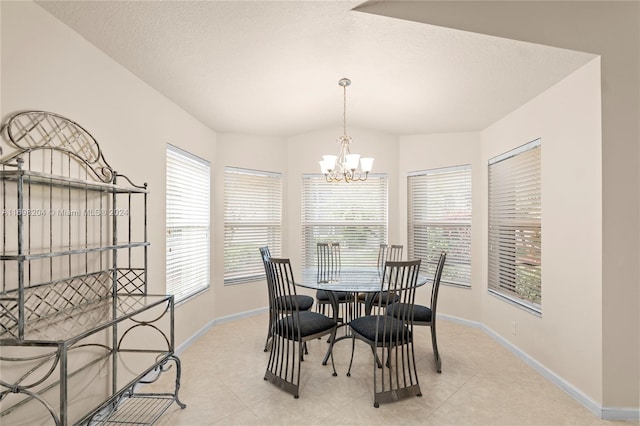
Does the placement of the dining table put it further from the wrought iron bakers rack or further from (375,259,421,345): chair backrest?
the wrought iron bakers rack

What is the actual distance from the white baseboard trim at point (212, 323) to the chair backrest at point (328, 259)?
118 cm

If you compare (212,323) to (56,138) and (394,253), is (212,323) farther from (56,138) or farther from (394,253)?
(56,138)

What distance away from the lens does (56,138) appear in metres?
1.97

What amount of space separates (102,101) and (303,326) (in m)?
2.22

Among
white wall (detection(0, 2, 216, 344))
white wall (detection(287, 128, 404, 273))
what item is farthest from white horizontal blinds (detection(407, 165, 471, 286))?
white wall (detection(0, 2, 216, 344))

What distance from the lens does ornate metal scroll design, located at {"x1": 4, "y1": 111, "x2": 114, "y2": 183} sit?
1734 mm

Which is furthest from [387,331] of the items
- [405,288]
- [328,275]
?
[328,275]

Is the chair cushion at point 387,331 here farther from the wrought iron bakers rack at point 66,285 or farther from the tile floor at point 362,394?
the wrought iron bakers rack at point 66,285

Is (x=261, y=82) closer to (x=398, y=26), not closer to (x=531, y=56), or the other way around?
(x=398, y=26)

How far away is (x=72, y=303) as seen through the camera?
6.68 ft

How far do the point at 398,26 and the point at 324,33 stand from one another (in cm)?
51

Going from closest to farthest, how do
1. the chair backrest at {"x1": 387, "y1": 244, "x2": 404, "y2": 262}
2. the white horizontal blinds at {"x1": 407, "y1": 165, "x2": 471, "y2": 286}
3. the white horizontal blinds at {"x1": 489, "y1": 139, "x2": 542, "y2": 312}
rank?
the white horizontal blinds at {"x1": 489, "y1": 139, "x2": 542, "y2": 312} → the chair backrest at {"x1": 387, "y1": 244, "x2": 404, "y2": 262} → the white horizontal blinds at {"x1": 407, "y1": 165, "x2": 471, "y2": 286}

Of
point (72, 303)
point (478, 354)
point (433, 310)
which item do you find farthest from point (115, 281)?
point (478, 354)

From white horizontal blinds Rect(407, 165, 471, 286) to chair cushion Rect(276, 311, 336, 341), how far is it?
7.44ft
